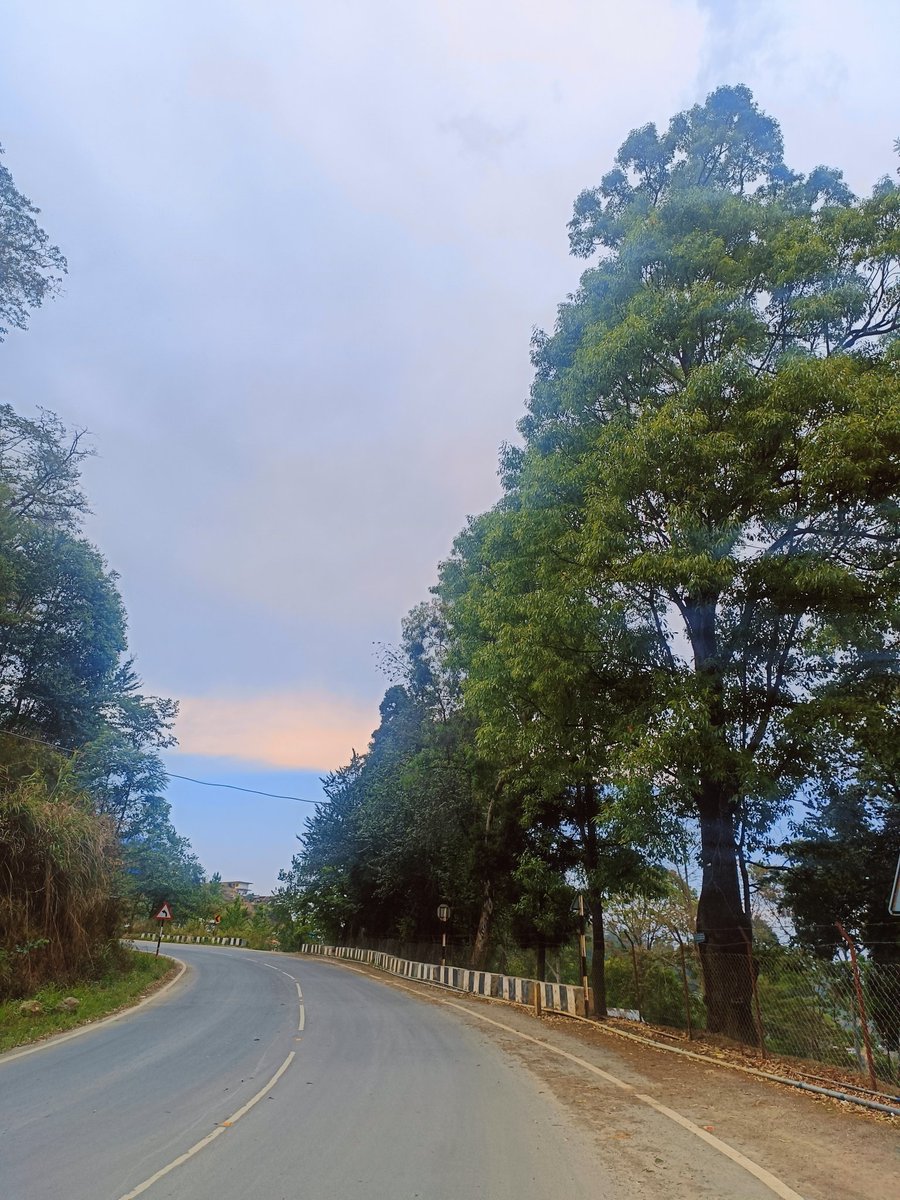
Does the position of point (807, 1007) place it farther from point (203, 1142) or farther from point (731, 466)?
point (203, 1142)

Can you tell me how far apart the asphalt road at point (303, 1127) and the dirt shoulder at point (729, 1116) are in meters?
0.20

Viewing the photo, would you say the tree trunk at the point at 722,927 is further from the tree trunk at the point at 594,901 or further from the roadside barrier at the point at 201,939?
the roadside barrier at the point at 201,939

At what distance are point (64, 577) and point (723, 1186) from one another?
25128 mm

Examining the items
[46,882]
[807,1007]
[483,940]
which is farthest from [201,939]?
[807,1007]

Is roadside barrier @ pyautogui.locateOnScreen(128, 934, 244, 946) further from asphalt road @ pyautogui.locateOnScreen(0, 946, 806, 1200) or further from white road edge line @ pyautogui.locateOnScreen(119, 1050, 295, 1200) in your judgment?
white road edge line @ pyautogui.locateOnScreen(119, 1050, 295, 1200)

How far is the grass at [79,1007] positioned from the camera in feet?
41.0

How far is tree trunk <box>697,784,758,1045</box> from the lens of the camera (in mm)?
12469

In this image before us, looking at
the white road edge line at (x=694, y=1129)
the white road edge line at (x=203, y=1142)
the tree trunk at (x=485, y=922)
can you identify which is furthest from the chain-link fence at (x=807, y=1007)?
the tree trunk at (x=485, y=922)

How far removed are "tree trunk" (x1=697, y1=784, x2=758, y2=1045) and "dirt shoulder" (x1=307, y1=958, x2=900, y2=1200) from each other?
5.19ft

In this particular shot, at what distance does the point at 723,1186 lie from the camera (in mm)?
5141

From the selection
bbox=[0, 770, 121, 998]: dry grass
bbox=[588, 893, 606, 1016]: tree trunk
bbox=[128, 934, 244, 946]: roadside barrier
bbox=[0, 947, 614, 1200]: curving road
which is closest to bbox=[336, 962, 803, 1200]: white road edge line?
bbox=[0, 947, 614, 1200]: curving road

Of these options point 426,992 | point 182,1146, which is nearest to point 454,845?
point 426,992

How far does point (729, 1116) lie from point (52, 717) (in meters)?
24.5

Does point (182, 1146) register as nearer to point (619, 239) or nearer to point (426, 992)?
point (619, 239)
